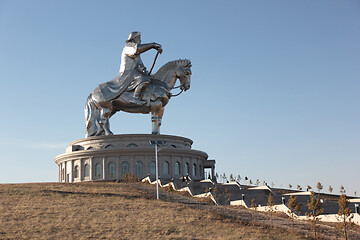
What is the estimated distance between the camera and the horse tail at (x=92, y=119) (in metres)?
42.8

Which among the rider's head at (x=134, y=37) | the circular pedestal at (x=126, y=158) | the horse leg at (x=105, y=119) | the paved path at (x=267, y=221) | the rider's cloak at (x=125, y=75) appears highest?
the rider's head at (x=134, y=37)

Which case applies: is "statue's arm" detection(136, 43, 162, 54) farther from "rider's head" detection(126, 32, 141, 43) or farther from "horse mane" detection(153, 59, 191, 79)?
"horse mane" detection(153, 59, 191, 79)

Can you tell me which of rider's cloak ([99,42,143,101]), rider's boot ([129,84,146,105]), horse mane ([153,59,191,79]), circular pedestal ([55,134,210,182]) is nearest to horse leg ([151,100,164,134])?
circular pedestal ([55,134,210,182])

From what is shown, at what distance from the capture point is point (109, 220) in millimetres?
18719

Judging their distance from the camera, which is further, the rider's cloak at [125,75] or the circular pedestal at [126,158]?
the rider's cloak at [125,75]

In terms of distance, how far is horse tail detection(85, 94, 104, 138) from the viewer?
140 feet

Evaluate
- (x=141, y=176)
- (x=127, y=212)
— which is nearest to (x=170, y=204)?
(x=127, y=212)

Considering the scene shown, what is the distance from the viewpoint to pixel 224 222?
1883 cm

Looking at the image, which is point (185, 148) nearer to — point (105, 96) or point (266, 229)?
point (105, 96)

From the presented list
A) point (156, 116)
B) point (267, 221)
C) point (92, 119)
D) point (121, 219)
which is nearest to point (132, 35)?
point (156, 116)

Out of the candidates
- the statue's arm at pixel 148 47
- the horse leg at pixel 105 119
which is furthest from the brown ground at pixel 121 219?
the statue's arm at pixel 148 47

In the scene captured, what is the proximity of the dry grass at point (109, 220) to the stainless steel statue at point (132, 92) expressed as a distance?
60.3ft

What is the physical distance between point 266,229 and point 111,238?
609 centimetres

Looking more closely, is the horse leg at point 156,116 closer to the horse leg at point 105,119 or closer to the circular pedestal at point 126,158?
the circular pedestal at point 126,158
